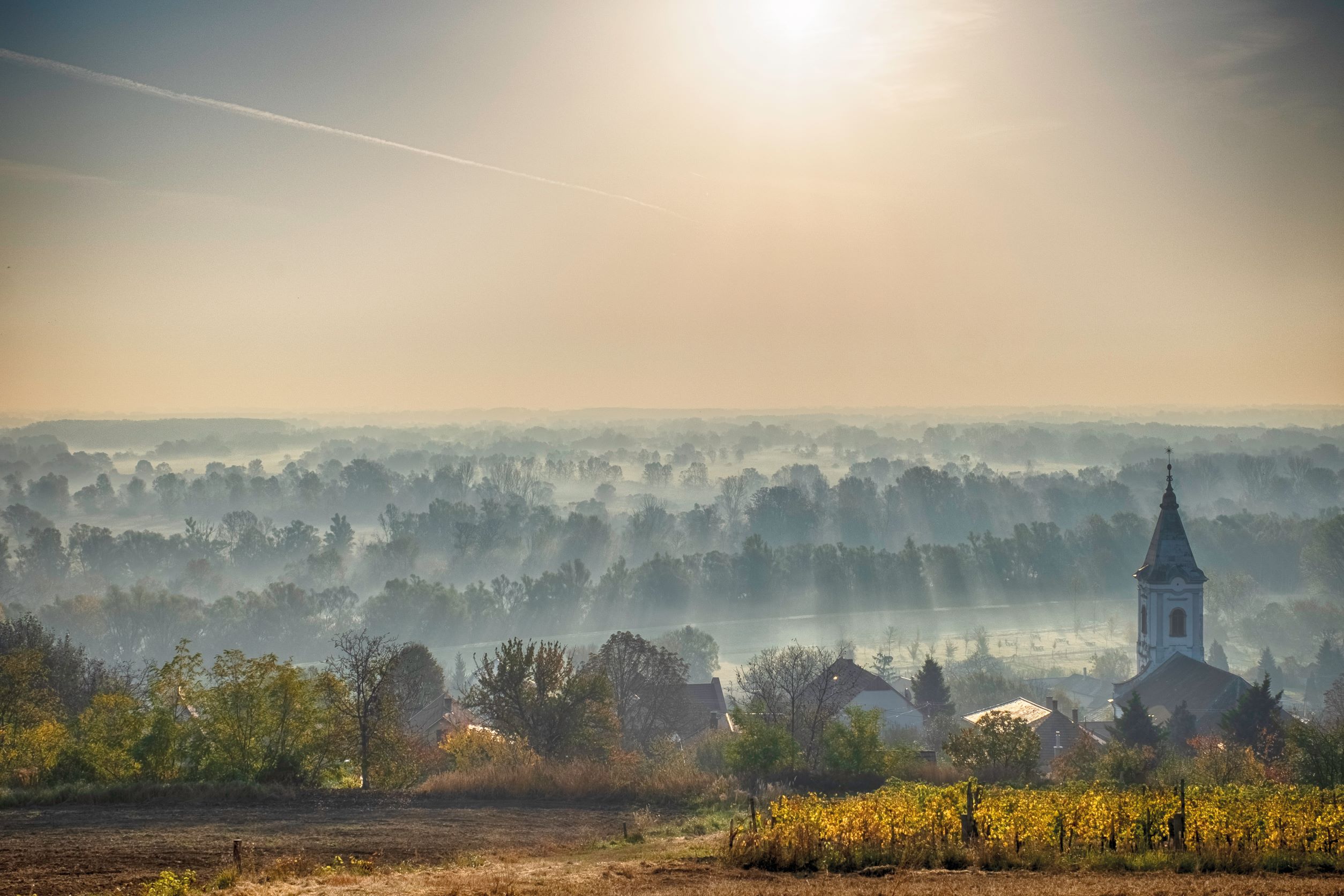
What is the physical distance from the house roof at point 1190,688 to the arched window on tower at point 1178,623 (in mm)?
1022

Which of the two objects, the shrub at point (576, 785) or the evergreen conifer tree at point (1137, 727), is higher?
the shrub at point (576, 785)

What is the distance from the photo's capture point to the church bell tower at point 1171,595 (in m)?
45.6

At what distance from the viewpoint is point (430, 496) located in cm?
15925

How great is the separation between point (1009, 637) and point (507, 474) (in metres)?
94.1

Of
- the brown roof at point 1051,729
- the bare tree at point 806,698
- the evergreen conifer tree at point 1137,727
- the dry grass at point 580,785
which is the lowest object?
the brown roof at point 1051,729

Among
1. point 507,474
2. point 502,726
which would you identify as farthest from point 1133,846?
point 507,474

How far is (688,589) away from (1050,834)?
77835mm

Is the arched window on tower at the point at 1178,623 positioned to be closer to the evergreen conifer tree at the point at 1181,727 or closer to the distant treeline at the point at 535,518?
the evergreen conifer tree at the point at 1181,727

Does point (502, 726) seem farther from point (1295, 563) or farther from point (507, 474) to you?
point (507, 474)

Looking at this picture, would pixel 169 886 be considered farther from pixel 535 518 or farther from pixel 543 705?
pixel 535 518

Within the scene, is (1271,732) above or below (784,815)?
below

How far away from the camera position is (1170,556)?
4572 cm

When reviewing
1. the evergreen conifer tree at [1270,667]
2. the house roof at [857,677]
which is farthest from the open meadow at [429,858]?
the evergreen conifer tree at [1270,667]

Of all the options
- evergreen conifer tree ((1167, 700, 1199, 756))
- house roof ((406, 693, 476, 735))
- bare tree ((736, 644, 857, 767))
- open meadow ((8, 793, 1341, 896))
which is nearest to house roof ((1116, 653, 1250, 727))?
evergreen conifer tree ((1167, 700, 1199, 756))
